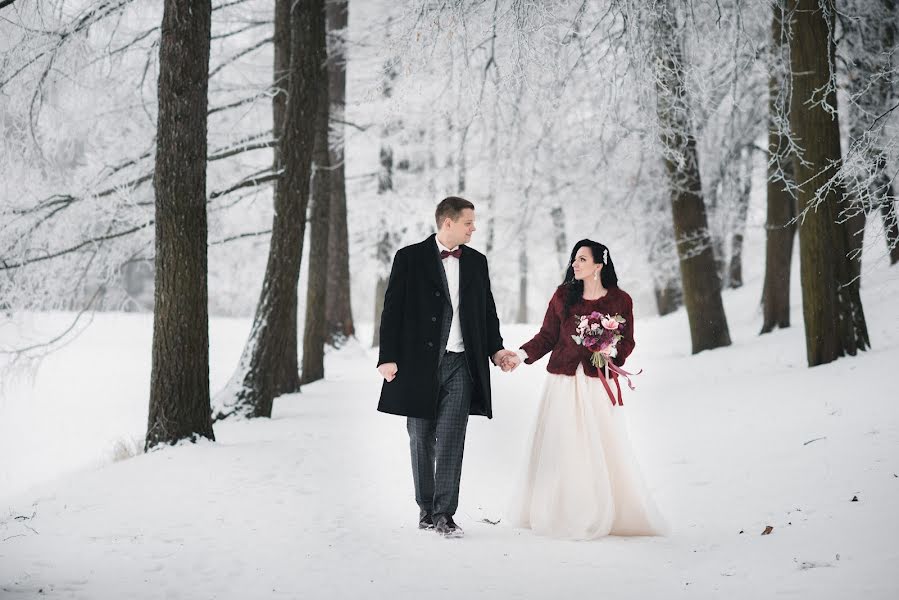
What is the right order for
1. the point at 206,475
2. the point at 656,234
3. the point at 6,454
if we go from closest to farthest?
the point at 206,475
the point at 6,454
the point at 656,234

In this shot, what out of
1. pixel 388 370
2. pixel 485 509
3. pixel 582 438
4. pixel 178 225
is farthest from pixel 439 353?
pixel 178 225

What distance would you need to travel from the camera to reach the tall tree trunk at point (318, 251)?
12.4 metres

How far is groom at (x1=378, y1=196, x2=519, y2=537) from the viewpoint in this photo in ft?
16.5

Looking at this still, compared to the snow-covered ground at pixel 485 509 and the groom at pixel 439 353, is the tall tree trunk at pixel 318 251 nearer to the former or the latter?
the snow-covered ground at pixel 485 509

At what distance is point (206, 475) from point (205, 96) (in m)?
3.29

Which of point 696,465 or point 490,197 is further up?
point 490,197

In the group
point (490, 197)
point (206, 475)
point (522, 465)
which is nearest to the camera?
point (522, 465)

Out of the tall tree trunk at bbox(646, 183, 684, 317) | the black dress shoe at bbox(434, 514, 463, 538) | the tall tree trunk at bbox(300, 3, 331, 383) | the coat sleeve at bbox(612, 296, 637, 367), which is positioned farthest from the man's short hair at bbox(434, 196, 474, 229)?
the tall tree trunk at bbox(646, 183, 684, 317)

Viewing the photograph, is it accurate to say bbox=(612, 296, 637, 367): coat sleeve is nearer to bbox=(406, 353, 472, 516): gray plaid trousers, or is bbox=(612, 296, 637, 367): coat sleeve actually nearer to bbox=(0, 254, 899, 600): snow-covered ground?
bbox=(406, 353, 472, 516): gray plaid trousers

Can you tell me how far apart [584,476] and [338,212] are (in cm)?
1146

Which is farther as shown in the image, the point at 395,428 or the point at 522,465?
the point at 395,428

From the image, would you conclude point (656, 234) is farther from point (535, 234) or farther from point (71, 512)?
point (71, 512)

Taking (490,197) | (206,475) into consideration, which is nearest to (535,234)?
(490,197)

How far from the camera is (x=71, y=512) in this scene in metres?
5.41
